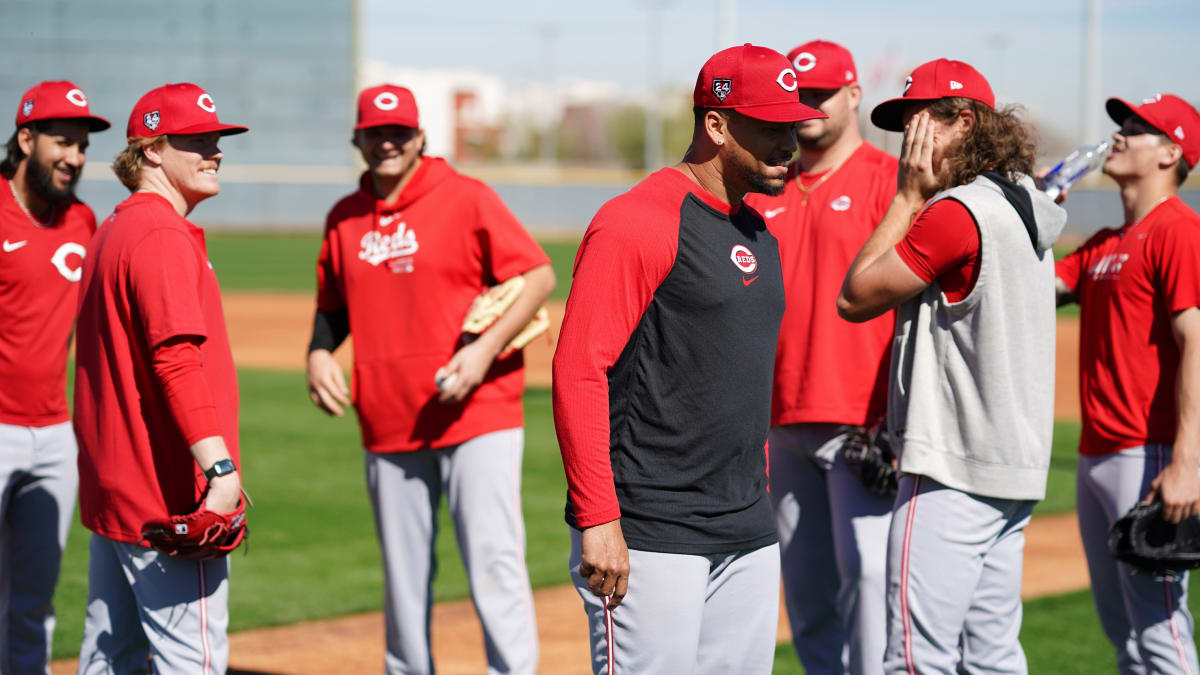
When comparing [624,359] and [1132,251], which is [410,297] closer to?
[624,359]

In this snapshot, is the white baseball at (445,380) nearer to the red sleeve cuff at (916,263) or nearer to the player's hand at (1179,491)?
the red sleeve cuff at (916,263)

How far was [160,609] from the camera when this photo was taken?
336cm

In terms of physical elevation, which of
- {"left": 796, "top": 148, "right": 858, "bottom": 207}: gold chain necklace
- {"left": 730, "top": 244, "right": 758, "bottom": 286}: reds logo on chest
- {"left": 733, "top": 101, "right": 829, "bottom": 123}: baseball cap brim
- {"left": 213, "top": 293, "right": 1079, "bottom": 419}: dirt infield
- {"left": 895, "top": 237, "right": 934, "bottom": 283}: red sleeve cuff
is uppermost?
{"left": 733, "top": 101, "right": 829, "bottom": 123}: baseball cap brim

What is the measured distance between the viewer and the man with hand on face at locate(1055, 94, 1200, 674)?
3.86 meters

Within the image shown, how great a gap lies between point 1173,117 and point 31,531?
422 centimetres

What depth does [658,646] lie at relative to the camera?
2.85 metres

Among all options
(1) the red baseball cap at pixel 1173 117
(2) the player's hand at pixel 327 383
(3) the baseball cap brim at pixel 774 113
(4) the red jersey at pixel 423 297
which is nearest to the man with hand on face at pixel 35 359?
(2) the player's hand at pixel 327 383

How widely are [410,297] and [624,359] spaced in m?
1.90

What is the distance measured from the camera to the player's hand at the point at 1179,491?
3.80m

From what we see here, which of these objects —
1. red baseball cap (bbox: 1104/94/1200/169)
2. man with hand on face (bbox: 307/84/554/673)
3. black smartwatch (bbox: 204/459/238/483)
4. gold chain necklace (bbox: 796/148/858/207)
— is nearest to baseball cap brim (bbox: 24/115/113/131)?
man with hand on face (bbox: 307/84/554/673)

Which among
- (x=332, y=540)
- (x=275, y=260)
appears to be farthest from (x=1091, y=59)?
(x=332, y=540)

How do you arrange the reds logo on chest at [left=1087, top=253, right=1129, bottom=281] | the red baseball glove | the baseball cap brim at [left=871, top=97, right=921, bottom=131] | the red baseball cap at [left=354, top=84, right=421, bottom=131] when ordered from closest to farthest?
1. the red baseball glove
2. the baseball cap brim at [left=871, top=97, right=921, bottom=131]
3. the reds logo on chest at [left=1087, top=253, right=1129, bottom=281]
4. the red baseball cap at [left=354, top=84, right=421, bottom=131]

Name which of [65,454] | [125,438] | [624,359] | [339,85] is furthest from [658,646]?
[339,85]

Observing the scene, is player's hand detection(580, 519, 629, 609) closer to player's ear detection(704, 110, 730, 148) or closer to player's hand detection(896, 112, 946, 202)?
player's ear detection(704, 110, 730, 148)
